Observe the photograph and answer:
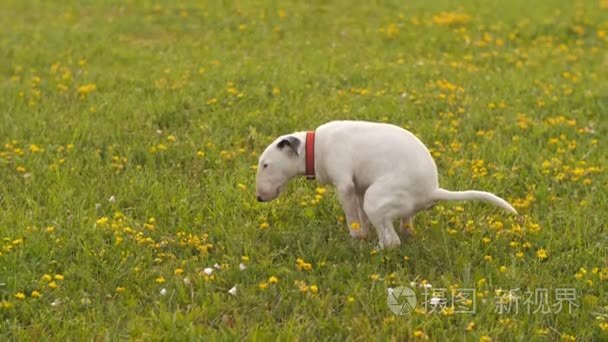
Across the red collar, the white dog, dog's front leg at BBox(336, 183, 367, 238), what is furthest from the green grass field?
the red collar

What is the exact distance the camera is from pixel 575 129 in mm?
7613

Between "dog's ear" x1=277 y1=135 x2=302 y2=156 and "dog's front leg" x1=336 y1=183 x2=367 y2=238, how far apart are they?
359 millimetres

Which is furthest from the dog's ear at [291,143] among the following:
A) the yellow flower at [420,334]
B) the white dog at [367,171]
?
the yellow flower at [420,334]

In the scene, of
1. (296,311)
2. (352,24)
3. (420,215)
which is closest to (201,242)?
A: (296,311)

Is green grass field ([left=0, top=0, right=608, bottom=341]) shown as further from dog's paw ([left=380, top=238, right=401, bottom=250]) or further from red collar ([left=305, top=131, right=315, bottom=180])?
red collar ([left=305, top=131, right=315, bottom=180])

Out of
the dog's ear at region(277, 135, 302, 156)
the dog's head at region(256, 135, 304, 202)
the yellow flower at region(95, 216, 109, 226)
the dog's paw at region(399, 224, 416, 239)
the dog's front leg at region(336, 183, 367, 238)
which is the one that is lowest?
the dog's paw at region(399, 224, 416, 239)

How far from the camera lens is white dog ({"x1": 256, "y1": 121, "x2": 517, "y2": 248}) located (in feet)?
16.2

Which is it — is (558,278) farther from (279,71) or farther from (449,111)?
(279,71)

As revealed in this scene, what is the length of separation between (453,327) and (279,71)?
547 centimetres

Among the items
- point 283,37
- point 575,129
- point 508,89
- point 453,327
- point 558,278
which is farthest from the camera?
point 283,37

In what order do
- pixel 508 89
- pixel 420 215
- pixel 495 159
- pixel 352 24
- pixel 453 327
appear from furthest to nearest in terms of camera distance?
pixel 352 24
pixel 508 89
pixel 495 159
pixel 420 215
pixel 453 327

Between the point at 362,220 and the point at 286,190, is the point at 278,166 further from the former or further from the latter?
the point at 286,190

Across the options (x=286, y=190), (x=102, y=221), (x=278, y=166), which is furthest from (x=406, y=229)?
(x=102, y=221)

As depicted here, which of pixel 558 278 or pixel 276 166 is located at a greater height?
pixel 276 166
